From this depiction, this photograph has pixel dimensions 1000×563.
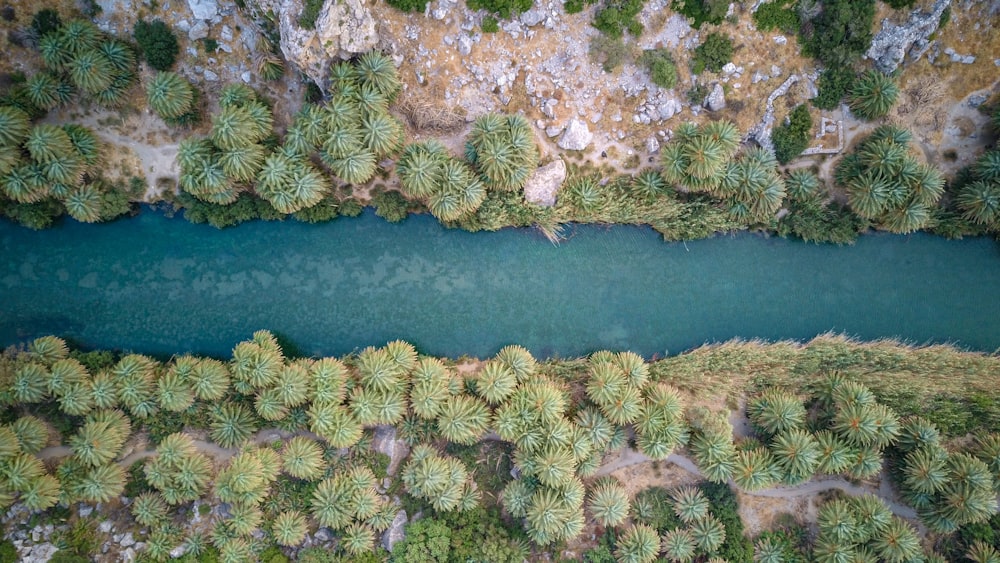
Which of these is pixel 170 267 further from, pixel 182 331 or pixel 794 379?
pixel 794 379

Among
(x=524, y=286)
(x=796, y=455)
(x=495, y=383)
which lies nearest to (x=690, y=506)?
(x=796, y=455)

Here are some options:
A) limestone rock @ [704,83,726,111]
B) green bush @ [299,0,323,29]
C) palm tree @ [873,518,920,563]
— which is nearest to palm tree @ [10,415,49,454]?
green bush @ [299,0,323,29]

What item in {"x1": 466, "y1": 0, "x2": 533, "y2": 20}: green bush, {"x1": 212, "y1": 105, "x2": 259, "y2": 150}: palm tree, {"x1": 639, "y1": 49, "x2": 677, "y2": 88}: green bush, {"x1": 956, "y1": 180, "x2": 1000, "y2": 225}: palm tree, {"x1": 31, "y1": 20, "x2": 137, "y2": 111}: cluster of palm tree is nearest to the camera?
{"x1": 212, "y1": 105, "x2": 259, "y2": 150}: palm tree

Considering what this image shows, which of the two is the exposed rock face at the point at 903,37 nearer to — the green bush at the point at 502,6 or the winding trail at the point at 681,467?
the green bush at the point at 502,6

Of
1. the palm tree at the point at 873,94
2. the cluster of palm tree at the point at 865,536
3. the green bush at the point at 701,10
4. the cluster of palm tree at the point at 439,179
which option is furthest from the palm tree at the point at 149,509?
the palm tree at the point at 873,94

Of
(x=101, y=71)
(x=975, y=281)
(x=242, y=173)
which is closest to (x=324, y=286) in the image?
(x=242, y=173)

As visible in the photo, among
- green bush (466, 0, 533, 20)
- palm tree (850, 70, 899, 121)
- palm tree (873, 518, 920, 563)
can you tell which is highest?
green bush (466, 0, 533, 20)

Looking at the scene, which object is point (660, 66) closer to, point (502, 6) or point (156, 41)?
point (502, 6)

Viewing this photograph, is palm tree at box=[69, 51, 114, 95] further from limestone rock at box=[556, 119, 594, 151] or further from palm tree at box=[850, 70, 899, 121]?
palm tree at box=[850, 70, 899, 121]
